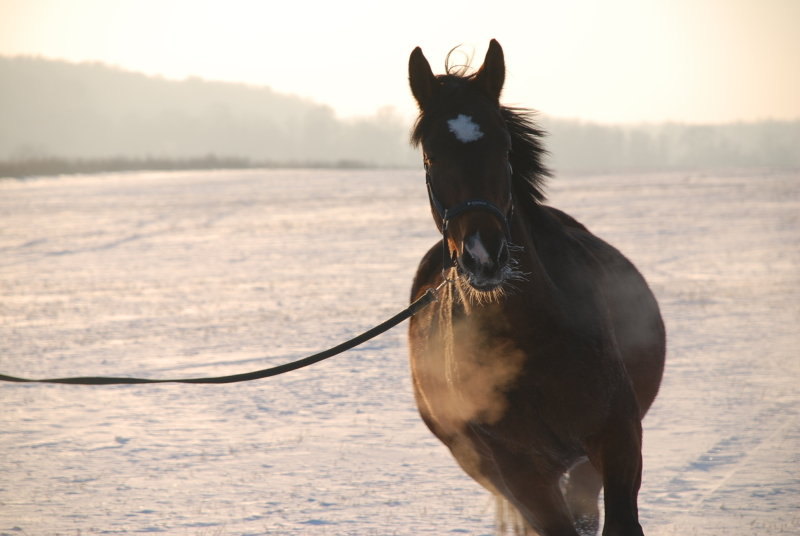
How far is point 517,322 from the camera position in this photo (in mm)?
3553

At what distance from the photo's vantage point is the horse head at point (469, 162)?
312cm

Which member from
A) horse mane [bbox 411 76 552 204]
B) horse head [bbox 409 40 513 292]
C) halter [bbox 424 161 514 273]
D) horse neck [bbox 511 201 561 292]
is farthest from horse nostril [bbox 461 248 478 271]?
horse mane [bbox 411 76 552 204]

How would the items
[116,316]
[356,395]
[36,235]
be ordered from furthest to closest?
[36,235] < [116,316] < [356,395]

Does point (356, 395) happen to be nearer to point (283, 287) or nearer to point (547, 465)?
point (547, 465)

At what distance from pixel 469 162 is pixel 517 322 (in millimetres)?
651

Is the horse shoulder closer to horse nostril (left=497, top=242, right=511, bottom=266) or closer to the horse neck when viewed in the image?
the horse neck

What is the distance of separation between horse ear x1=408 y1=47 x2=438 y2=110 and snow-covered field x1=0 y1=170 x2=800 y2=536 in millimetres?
2542

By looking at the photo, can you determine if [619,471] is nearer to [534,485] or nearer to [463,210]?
[534,485]

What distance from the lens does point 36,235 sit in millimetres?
27312

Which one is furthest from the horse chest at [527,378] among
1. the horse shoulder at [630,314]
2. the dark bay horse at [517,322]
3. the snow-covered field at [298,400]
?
the snow-covered field at [298,400]

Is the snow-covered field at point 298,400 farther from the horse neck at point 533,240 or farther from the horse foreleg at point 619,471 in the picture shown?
the horse neck at point 533,240

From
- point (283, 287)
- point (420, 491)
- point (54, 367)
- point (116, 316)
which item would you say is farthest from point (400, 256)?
point (420, 491)

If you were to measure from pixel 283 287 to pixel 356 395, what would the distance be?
8459 mm

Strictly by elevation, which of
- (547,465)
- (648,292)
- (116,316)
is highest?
(648,292)
